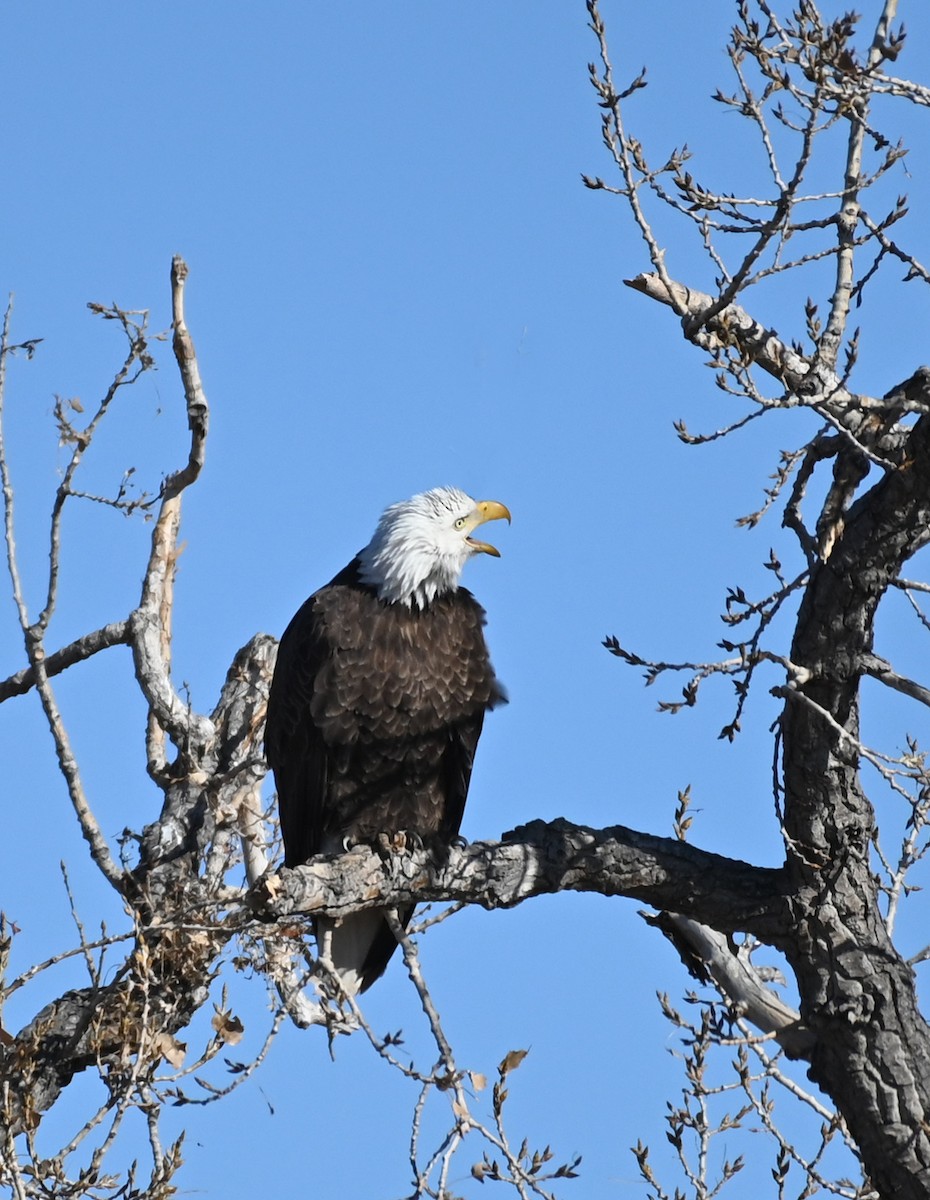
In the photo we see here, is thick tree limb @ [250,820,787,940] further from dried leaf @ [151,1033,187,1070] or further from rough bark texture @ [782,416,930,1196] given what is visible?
dried leaf @ [151,1033,187,1070]

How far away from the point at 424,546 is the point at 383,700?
1.92 ft

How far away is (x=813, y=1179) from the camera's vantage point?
374 centimetres

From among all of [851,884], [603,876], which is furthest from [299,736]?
[851,884]

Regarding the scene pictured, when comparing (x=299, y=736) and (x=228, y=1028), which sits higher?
(x=299, y=736)

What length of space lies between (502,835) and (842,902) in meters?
0.91

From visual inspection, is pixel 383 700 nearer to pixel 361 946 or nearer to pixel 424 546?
pixel 424 546

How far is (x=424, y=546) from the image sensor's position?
4.90 metres

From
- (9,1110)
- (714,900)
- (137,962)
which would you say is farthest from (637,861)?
(9,1110)

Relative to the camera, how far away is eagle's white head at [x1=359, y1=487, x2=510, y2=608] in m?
4.81

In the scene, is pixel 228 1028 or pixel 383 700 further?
pixel 383 700

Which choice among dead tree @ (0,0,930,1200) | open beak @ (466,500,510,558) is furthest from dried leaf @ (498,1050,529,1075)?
open beak @ (466,500,510,558)

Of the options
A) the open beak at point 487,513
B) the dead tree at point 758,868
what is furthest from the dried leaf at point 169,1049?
the open beak at point 487,513

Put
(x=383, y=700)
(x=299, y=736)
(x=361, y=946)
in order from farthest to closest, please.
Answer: (x=361, y=946), (x=299, y=736), (x=383, y=700)

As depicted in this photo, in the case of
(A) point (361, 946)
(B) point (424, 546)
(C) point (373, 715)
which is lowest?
(A) point (361, 946)
